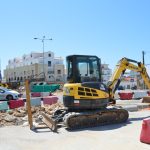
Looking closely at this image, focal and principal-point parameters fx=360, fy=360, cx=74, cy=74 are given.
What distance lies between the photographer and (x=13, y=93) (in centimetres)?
3641

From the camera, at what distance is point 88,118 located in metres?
14.2

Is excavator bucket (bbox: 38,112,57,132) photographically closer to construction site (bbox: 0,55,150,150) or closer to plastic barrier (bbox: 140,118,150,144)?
construction site (bbox: 0,55,150,150)

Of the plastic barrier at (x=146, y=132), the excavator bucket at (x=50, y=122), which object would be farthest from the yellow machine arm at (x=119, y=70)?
the plastic barrier at (x=146, y=132)

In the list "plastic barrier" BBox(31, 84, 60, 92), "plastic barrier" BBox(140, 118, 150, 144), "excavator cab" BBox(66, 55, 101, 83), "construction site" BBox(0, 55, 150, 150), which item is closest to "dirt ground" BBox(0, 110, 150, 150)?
"construction site" BBox(0, 55, 150, 150)

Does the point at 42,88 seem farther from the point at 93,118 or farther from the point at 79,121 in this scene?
the point at 79,121

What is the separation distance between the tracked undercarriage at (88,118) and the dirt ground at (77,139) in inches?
14.6

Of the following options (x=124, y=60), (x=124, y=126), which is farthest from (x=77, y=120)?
(x=124, y=60)

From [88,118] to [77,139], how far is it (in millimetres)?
2436

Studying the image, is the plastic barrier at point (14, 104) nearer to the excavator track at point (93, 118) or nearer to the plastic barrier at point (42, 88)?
the excavator track at point (93, 118)

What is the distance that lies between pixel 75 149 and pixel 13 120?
22.8 ft

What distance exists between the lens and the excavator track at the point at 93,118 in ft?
45.3

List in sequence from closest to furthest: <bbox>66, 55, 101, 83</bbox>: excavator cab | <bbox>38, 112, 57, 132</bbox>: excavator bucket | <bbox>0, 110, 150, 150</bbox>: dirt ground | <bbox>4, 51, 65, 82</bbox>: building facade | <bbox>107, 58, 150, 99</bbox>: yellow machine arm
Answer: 1. <bbox>0, 110, 150, 150</bbox>: dirt ground
2. <bbox>38, 112, 57, 132</bbox>: excavator bucket
3. <bbox>66, 55, 101, 83</bbox>: excavator cab
4. <bbox>107, 58, 150, 99</bbox>: yellow machine arm
5. <bbox>4, 51, 65, 82</bbox>: building facade

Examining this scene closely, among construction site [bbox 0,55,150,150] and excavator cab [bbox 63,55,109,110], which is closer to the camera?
construction site [bbox 0,55,150,150]

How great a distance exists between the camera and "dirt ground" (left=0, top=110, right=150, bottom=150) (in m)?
10.6
